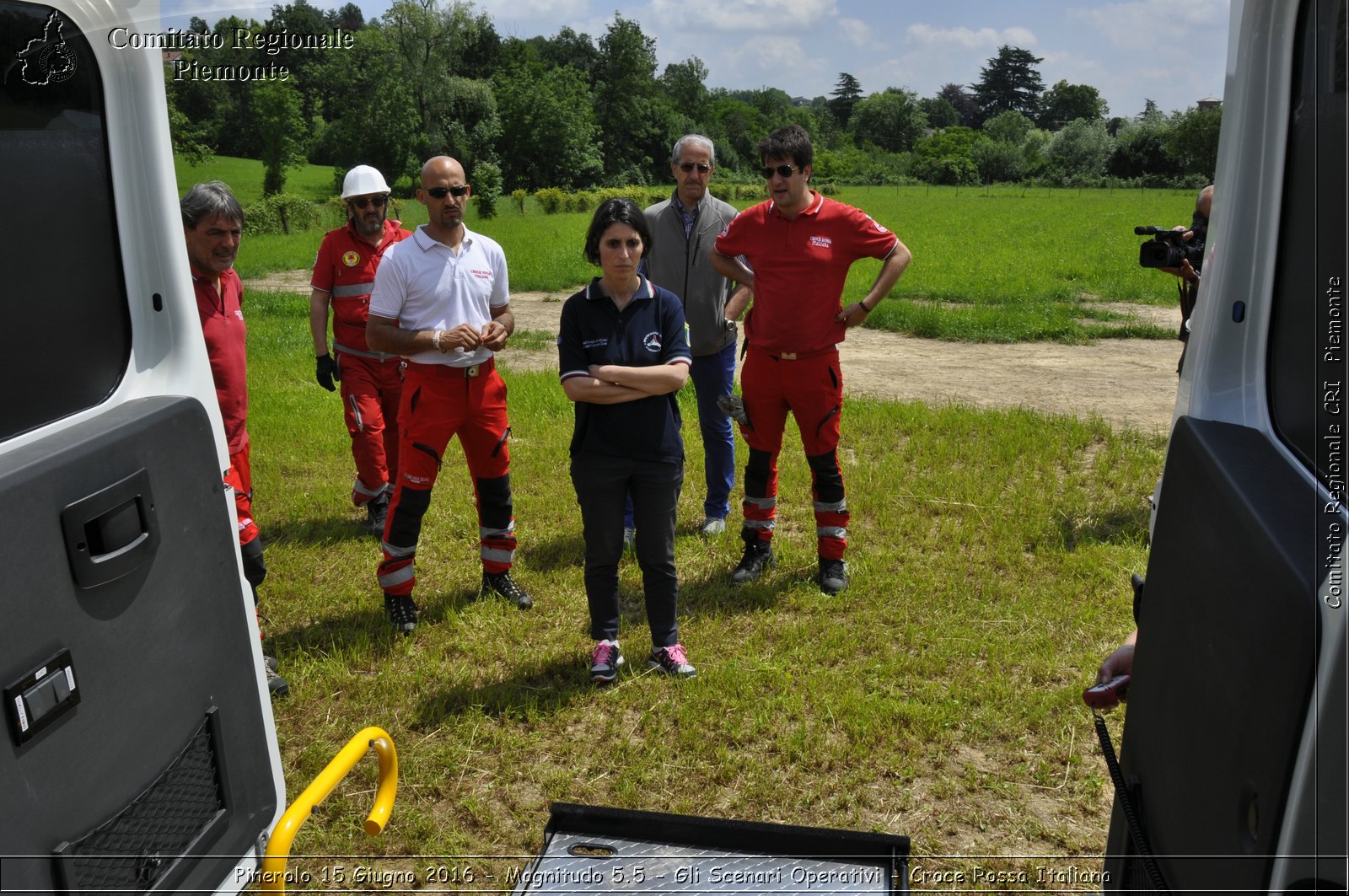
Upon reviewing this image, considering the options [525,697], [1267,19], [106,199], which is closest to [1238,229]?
[1267,19]

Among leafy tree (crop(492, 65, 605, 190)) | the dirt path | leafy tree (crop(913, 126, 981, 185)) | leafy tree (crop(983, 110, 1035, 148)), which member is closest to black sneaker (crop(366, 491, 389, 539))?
the dirt path

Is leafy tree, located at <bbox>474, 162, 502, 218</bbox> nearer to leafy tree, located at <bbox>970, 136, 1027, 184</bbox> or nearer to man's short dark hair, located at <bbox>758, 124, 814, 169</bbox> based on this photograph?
man's short dark hair, located at <bbox>758, 124, 814, 169</bbox>

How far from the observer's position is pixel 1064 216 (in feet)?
129

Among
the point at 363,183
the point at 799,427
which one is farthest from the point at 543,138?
the point at 799,427

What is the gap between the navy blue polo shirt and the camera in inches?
170

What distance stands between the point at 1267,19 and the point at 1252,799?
4.51 feet

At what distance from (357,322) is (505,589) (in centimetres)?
203

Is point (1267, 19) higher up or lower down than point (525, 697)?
higher up

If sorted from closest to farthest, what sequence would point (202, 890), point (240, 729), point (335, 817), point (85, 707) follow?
point (85, 707) < point (202, 890) < point (240, 729) < point (335, 817)

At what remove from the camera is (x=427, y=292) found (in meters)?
4.95

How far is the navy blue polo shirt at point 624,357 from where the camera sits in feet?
14.2

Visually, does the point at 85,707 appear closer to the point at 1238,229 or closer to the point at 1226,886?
the point at 1226,886

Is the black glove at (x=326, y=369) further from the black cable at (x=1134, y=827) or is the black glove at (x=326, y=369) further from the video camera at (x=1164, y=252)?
the black cable at (x=1134, y=827)

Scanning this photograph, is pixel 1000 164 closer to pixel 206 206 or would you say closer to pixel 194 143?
pixel 194 143
